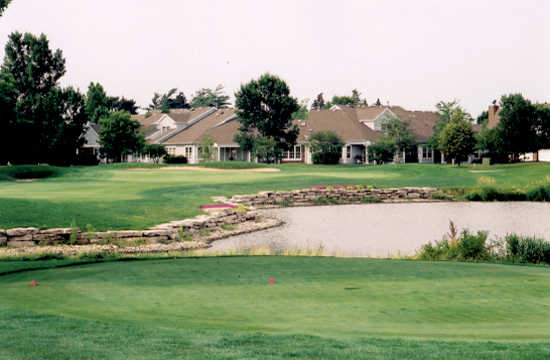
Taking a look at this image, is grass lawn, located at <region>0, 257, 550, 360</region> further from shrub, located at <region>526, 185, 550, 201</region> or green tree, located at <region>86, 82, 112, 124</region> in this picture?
green tree, located at <region>86, 82, 112, 124</region>

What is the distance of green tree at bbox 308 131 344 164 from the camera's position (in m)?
58.3

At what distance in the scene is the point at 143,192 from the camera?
2644 centimetres

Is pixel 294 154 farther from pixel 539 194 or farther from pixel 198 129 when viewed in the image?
pixel 539 194

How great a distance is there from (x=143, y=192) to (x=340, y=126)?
40.2m

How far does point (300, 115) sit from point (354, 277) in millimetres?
87897

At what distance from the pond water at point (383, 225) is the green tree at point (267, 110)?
31973mm

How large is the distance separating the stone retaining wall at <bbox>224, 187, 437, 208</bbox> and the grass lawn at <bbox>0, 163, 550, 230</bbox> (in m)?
1.64

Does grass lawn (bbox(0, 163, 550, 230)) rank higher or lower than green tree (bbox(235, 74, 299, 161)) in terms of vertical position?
lower

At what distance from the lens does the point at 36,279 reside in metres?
8.12

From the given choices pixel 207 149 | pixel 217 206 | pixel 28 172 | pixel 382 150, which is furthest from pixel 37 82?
pixel 217 206

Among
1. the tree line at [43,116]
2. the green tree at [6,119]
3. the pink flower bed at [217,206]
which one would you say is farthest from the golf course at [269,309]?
the tree line at [43,116]

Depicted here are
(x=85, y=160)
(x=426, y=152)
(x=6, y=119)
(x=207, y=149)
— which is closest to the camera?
(x=6, y=119)

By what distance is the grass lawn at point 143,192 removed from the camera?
657 inches

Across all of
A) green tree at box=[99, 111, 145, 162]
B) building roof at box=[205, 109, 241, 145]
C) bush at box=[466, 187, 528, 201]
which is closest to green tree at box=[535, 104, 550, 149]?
building roof at box=[205, 109, 241, 145]
